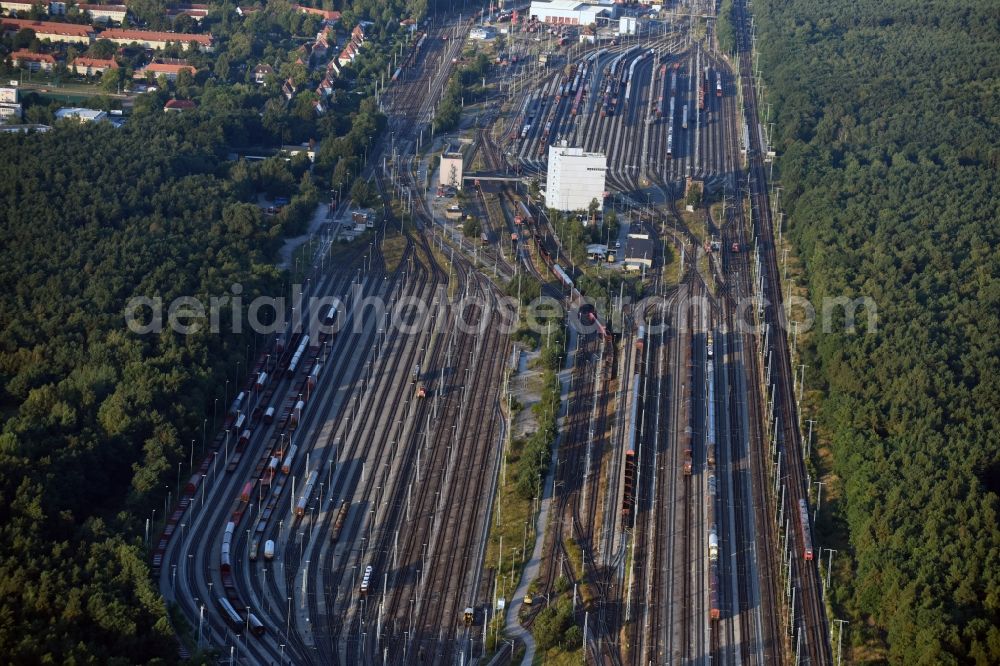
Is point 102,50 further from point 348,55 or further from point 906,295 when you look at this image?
point 906,295

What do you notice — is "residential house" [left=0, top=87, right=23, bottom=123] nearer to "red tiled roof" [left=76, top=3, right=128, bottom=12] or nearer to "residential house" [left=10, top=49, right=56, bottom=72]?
"residential house" [left=10, top=49, right=56, bottom=72]

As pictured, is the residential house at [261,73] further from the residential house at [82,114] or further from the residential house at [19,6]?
the residential house at [19,6]

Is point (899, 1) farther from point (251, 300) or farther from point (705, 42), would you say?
point (251, 300)

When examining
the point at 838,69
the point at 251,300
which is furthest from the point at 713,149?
the point at 251,300

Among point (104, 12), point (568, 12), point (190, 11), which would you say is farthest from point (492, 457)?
point (568, 12)

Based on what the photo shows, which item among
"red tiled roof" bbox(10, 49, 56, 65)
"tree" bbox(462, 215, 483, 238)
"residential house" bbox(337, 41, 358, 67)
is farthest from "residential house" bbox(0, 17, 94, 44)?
"tree" bbox(462, 215, 483, 238)

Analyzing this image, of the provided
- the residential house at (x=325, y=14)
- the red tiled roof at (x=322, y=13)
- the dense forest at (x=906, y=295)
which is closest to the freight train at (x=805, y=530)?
the dense forest at (x=906, y=295)

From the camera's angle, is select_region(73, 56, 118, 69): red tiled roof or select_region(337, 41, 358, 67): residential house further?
select_region(337, 41, 358, 67): residential house
